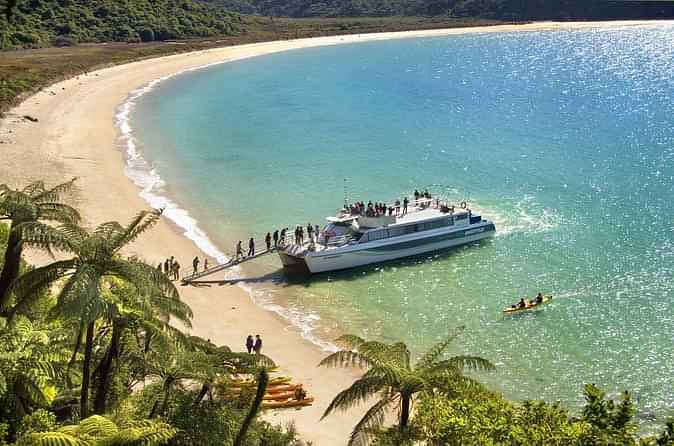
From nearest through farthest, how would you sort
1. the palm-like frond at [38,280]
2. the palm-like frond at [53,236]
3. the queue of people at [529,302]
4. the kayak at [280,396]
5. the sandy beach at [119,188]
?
1. the palm-like frond at [38,280]
2. the palm-like frond at [53,236]
3. the kayak at [280,396]
4. the sandy beach at [119,188]
5. the queue of people at [529,302]

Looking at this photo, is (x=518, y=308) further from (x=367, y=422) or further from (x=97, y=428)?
(x=97, y=428)

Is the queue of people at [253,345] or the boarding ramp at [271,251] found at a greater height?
the boarding ramp at [271,251]

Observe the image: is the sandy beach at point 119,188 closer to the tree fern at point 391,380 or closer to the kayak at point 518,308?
the tree fern at point 391,380

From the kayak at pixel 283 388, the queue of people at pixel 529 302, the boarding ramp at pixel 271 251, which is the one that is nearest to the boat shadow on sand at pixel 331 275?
the boarding ramp at pixel 271 251

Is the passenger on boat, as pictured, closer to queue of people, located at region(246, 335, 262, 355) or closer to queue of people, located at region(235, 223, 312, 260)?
queue of people, located at region(246, 335, 262, 355)

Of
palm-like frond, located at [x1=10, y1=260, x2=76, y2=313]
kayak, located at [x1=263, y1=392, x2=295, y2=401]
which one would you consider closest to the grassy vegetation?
kayak, located at [x1=263, y1=392, x2=295, y2=401]

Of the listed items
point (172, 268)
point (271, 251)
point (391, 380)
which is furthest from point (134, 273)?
point (271, 251)

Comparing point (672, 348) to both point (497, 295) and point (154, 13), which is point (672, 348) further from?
point (154, 13)
